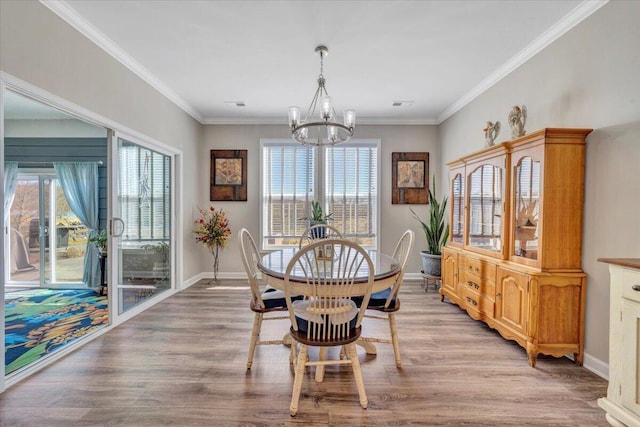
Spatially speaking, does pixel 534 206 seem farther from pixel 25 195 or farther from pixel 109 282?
pixel 25 195

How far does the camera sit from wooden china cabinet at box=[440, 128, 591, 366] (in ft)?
7.21

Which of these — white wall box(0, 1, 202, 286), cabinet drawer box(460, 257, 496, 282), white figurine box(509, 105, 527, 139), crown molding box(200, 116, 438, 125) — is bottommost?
cabinet drawer box(460, 257, 496, 282)

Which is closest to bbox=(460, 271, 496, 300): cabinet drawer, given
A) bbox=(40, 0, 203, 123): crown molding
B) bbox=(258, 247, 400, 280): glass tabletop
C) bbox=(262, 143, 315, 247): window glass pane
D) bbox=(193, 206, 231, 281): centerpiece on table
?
bbox=(258, 247, 400, 280): glass tabletop

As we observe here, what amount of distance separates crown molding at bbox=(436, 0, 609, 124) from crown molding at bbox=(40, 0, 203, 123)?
3.84m

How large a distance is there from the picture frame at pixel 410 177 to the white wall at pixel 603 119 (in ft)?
7.64

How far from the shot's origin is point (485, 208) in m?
2.96

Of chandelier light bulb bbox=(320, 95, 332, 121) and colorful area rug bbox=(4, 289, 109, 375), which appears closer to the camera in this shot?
colorful area rug bbox=(4, 289, 109, 375)

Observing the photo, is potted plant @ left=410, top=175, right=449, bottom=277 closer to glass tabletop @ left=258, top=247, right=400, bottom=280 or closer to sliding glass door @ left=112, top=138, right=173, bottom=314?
glass tabletop @ left=258, top=247, right=400, bottom=280

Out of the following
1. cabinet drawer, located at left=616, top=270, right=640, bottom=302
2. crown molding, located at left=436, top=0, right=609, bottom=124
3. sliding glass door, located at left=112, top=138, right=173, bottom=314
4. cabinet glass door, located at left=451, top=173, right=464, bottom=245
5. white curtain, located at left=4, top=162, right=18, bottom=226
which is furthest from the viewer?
white curtain, located at left=4, top=162, right=18, bottom=226

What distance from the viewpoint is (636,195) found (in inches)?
73.2

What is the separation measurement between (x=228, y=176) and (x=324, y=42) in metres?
2.95

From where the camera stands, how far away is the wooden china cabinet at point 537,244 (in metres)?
2.20

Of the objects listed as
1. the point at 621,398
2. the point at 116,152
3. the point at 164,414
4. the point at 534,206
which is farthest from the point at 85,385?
the point at 534,206

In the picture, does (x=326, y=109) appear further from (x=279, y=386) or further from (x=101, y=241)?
(x=101, y=241)
